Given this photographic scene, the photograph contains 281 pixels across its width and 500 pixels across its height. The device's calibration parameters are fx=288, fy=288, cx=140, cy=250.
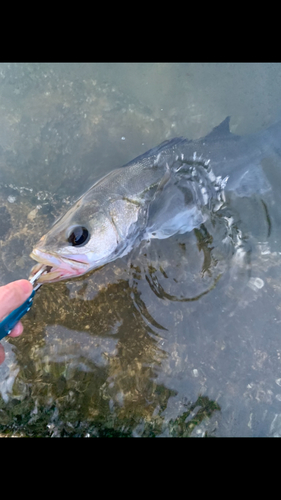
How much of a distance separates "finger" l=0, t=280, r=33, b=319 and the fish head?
0.27 m

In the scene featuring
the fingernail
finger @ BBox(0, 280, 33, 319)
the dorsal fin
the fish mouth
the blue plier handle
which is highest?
the dorsal fin

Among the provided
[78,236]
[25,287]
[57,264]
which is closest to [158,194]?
[78,236]

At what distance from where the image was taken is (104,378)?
276cm

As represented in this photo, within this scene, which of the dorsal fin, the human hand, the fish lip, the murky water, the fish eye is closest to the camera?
the human hand

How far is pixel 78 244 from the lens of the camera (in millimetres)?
2586

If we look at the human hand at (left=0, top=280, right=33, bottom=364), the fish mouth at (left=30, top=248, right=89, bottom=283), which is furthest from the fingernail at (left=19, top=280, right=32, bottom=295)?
the fish mouth at (left=30, top=248, right=89, bottom=283)

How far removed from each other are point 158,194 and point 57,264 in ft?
5.23

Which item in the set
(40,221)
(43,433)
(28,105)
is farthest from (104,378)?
(28,105)

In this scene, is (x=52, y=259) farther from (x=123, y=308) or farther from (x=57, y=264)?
(x=123, y=308)

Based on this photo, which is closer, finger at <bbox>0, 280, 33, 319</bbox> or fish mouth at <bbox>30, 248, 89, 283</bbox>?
finger at <bbox>0, 280, 33, 319</bbox>

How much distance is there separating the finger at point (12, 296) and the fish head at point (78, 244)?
0.27 meters

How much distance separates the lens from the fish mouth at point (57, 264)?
2.31 metres

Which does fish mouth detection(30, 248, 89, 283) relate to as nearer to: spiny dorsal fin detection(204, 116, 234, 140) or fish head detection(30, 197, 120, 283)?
fish head detection(30, 197, 120, 283)

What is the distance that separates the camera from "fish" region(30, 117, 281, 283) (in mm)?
2615
